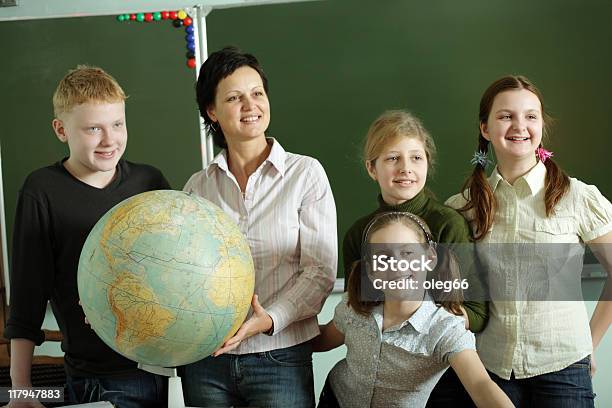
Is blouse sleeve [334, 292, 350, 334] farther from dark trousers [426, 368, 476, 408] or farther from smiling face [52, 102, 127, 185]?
smiling face [52, 102, 127, 185]

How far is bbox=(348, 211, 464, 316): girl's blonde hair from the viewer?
68.8 inches

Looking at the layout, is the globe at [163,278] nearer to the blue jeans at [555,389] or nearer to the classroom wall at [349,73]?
the blue jeans at [555,389]

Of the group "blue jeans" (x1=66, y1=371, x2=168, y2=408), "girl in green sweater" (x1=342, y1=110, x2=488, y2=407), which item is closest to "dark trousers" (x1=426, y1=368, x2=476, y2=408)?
"girl in green sweater" (x1=342, y1=110, x2=488, y2=407)

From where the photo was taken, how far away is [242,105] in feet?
5.97

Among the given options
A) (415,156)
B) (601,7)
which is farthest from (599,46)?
(415,156)

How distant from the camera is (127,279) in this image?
1.38 meters

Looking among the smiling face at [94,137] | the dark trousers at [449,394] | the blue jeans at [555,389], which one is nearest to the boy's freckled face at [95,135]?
the smiling face at [94,137]

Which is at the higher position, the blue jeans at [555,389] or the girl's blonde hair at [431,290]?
the girl's blonde hair at [431,290]

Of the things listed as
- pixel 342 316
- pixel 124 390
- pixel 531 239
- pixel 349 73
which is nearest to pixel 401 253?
pixel 342 316

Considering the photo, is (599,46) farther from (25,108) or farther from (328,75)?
(25,108)

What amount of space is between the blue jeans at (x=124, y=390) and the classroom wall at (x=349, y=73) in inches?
57.8

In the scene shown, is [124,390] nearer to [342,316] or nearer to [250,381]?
[250,381]

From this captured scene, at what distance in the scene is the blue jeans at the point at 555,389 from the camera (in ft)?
5.79

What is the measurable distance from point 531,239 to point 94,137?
1.23 meters
